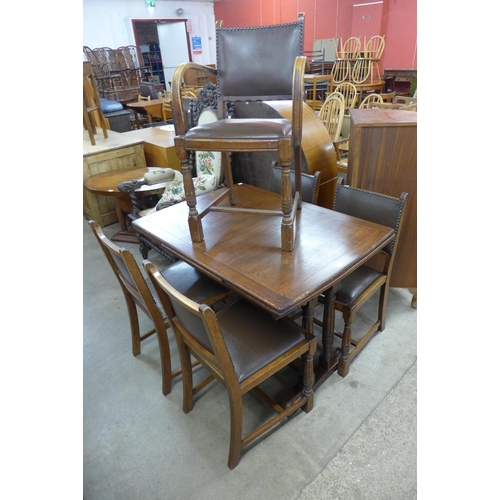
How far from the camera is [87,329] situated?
2.18m

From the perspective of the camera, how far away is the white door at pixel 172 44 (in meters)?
9.61

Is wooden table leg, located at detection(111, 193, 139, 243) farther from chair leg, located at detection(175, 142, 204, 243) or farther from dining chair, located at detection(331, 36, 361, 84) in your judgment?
dining chair, located at detection(331, 36, 361, 84)

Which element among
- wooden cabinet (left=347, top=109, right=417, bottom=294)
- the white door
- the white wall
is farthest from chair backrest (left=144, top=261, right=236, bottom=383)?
the white door

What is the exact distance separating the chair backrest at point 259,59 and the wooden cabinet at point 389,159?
602 mm

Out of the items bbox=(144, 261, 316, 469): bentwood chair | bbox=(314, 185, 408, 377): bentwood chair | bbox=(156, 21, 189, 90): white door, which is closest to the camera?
bbox=(144, 261, 316, 469): bentwood chair

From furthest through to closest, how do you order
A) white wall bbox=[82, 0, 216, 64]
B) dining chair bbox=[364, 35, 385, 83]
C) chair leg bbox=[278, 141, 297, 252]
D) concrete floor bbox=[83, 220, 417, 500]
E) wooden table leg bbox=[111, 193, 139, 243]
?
1. white wall bbox=[82, 0, 216, 64]
2. dining chair bbox=[364, 35, 385, 83]
3. wooden table leg bbox=[111, 193, 139, 243]
4. concrete floor bbox=[83, 220, 417, 500]
5. chair leg bbox=[278, 141, 297, 252]

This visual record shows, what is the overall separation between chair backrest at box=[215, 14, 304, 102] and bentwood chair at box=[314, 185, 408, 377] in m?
0.65

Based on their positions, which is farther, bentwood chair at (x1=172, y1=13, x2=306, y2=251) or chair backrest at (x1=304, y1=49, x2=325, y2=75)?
chair backrest at (x1=304, y1=49, x2=325, y2=75)

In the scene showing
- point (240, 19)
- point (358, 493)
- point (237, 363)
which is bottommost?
point (358, 493)

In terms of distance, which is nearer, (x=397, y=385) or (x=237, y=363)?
(x=237, y=363)

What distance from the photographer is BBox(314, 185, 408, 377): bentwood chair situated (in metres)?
1.60
